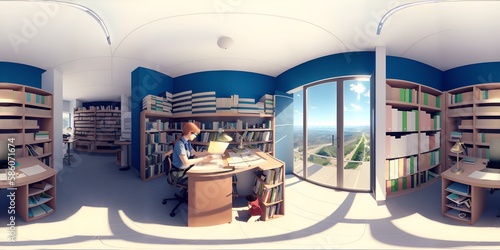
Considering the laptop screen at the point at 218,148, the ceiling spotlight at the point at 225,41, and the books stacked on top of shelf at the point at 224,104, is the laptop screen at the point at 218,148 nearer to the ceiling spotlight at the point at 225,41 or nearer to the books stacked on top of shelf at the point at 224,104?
the ceiling spotlight at the point at 225,41

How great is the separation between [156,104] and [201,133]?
3.99 feet

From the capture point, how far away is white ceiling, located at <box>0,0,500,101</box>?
2.18m

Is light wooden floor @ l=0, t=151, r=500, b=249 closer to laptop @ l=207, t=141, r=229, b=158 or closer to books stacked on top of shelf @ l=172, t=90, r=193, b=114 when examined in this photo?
laptop @ l=207, t=141, r=229, b=158

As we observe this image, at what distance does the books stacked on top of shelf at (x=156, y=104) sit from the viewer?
3.93 meters

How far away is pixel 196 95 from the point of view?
14.0 feet

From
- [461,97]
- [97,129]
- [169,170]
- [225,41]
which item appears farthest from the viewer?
[97,129]

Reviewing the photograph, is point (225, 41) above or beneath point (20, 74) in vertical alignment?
above

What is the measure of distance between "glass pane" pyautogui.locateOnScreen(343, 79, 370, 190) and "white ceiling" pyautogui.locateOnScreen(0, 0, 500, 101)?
70 cm

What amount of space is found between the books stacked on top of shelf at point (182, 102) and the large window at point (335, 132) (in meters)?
2.60

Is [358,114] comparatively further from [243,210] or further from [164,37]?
[164,37]

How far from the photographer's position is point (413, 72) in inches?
136

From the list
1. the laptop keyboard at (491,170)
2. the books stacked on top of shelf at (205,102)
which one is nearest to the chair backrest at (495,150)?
the laptop keyboard at (491,170)

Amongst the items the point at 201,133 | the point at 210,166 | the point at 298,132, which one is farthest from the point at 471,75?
the point at 201,133

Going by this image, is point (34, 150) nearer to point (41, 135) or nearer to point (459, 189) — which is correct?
point (41, 135)
